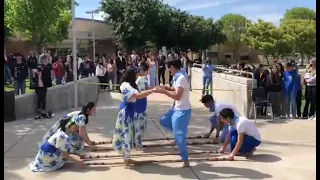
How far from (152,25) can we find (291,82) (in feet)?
91.8

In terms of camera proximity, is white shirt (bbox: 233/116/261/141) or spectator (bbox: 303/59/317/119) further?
spectator (bbox: 303/59/317/119)

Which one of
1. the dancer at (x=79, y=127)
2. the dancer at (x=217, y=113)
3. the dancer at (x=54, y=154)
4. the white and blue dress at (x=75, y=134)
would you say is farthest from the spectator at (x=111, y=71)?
the dancer at (x=54, y=154)

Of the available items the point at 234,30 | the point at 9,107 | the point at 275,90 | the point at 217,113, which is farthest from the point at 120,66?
the point at 234,30

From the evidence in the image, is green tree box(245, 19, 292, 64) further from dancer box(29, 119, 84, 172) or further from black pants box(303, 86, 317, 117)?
dancer box(29, 119, 84, 172)

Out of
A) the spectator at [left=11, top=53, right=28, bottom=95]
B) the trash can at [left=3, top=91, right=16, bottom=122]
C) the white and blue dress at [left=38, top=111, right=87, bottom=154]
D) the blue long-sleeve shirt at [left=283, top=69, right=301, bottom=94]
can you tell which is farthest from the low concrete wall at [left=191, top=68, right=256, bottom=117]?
the spectator at [left=11, top=53, right=28, bottom=95]

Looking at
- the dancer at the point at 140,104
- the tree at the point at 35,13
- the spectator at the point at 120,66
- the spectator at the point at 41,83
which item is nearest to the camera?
the dancer at the point at 140,104

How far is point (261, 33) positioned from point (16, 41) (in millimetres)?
23868

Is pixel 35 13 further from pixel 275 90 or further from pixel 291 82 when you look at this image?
pixel 291 82

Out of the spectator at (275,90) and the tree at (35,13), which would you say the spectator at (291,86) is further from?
the tree at (35,13)

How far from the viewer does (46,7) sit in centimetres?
2492

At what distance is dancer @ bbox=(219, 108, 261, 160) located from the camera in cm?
666

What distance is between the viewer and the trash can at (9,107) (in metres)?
10.4

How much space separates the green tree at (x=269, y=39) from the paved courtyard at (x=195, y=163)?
3498 cm

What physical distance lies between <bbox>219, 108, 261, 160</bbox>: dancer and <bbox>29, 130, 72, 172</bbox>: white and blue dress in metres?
2.27
